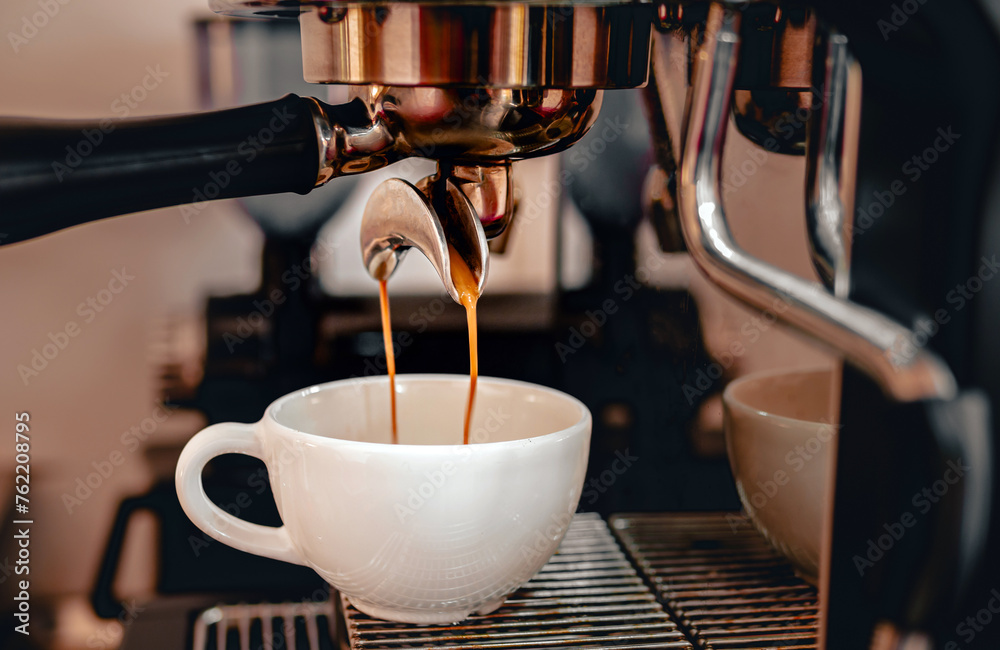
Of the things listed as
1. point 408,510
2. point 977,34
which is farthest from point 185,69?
point 977,34

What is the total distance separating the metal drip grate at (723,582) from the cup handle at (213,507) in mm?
164

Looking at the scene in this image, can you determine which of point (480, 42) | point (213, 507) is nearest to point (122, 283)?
point (213, 507)

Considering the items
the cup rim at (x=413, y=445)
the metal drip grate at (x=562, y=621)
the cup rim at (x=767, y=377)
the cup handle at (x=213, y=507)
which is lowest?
the metal drip grate at (x=562, y=621)

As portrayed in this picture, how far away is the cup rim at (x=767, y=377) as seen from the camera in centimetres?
33

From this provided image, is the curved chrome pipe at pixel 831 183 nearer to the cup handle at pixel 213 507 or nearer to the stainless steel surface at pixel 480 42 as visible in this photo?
the stainless steel surface at pixel 480 42

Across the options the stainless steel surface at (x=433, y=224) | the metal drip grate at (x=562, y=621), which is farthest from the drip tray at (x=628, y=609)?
the stainless steel surface at (x=433, y=224)

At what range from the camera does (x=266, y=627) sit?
0.43m

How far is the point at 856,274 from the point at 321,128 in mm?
170

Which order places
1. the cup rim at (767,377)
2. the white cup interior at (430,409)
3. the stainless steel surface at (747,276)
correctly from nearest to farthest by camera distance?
the stainless steel surface at (747,276)
the cup rim at (767,377)
the white cup interior at (430,409)

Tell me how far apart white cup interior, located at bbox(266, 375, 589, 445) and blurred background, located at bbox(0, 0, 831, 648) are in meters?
0.04

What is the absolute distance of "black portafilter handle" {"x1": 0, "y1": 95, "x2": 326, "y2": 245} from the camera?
0.84 ft

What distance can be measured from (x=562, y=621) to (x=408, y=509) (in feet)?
0.29

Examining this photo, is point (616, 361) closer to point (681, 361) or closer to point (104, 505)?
point (681, 361)

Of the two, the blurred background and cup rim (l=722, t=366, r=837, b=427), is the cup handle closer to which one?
the blurred background
